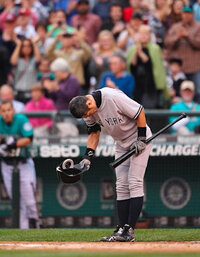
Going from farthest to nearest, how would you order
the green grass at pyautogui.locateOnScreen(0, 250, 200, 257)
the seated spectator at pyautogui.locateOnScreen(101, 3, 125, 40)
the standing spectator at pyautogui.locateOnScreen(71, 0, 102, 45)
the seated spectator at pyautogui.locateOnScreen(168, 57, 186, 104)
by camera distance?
the standing spectator at pyautogui.locateOnScreen(71, 0, 102, 45)
the seated spectator at pyautogui.locateOnScreen(101, 3, 125, 40)
the seated spectator at pyautogui.locateOnScreen(168, 57, 186, 104)
the green grass at pyautogui.locateOnScreen(0, 250, 200, 257)

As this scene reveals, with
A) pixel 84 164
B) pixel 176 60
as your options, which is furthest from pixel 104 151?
pixel 84 164

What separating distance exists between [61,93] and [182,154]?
2.36 meters

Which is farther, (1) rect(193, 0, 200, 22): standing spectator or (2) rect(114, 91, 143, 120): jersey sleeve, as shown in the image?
(1) rect(193, 0, 200, 22): standing spectator

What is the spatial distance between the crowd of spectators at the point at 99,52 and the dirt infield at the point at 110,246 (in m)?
4.24

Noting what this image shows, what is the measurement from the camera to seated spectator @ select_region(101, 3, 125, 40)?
1475 centimetres

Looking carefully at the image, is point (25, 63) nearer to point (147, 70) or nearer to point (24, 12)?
point (24, 12)

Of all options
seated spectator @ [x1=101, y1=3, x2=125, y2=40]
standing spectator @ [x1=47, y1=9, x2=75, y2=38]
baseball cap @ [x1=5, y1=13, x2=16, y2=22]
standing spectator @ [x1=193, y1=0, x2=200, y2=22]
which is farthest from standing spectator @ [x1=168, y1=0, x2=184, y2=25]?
baseball cap @ [x1=5, y1=13, x2=16, y2=22]

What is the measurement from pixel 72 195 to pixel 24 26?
4203 mm

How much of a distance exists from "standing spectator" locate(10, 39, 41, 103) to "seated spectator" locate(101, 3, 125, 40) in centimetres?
151

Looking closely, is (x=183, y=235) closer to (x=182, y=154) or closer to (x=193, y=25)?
(x=182, y=154)

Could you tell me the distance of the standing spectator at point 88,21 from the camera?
15.0m

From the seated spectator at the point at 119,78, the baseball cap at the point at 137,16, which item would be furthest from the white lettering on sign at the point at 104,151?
the baseball cap at the point at 137,16

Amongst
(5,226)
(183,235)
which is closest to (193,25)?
(5,226)

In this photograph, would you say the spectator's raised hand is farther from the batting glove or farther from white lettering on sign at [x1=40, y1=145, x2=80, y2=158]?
the batting glove
